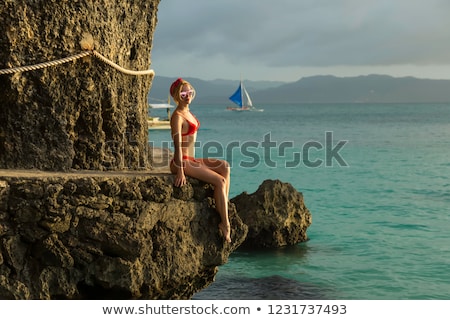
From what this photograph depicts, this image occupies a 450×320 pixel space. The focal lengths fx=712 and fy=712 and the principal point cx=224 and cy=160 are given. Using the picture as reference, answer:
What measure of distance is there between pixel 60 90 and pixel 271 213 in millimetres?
6621

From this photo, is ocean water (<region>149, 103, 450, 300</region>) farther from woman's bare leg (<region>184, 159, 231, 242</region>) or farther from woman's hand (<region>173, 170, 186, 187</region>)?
woman's hand (<region>173, 170, 186, 187</region>)

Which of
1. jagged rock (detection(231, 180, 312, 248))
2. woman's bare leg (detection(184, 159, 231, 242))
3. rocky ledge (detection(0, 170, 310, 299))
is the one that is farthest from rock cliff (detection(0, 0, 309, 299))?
jagged rock (detection(231, 180, 312, 248))

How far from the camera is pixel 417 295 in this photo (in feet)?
42.5

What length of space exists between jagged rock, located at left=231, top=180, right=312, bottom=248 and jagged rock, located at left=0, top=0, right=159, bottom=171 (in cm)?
563

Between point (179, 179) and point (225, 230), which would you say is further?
point (225, 230)

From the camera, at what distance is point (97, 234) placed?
20.9 feet

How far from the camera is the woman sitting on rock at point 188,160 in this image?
6.79m

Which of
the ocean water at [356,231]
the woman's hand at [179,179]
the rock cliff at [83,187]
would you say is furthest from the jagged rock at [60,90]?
the ocean water at [356,231]

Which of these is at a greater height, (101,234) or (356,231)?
(101,234)

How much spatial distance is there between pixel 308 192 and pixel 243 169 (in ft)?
18.8

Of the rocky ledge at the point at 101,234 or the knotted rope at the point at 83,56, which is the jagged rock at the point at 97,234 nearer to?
the rocky ledge at the point at 101,234

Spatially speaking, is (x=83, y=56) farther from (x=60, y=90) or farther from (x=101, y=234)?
(x=101, y=234)

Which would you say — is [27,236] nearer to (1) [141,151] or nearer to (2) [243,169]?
(1) [141,151]

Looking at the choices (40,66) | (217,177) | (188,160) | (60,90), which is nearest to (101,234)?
(188,160)
